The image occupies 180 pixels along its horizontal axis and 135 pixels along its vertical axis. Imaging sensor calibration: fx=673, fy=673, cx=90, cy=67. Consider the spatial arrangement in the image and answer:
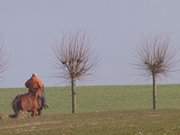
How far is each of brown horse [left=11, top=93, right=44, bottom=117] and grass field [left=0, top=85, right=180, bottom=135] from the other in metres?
0.96

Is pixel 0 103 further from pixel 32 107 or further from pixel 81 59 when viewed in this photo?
pixel 32 107

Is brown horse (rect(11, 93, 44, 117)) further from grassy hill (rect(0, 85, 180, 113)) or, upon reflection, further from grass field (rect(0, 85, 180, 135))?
grassy hill (rect(0, 85, 180, 113))

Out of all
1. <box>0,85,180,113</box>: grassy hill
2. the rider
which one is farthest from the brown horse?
<box>0,85,180,113</box>: grassy hill

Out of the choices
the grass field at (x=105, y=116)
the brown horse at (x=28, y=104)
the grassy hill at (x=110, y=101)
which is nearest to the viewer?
the grass field at (x=105, y=116)

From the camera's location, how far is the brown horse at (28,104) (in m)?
44.7

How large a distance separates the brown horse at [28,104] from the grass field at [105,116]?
3.15ft

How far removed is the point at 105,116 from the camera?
Answer: 41.7 m

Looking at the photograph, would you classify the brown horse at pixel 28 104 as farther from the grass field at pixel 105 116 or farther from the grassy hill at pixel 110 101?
the grassy hill at pixel 110 101

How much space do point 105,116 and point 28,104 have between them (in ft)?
19.9

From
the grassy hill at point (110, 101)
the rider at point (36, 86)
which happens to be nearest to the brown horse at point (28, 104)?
the rider at point (36, 86)

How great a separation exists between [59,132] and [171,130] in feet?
16.3

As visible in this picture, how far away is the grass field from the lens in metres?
29.8

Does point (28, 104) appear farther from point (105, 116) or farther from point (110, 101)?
point (110, 101)

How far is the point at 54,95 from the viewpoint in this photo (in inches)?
3607
